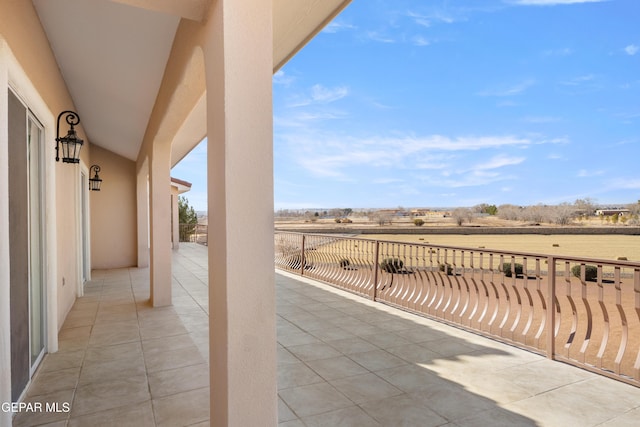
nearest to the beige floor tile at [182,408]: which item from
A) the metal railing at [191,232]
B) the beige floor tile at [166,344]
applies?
the beige floor tile at [166,344]

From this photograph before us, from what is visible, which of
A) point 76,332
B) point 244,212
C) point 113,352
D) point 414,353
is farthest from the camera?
point 76,332

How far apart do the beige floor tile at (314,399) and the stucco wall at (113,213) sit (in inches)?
290

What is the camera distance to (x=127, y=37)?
107 inches

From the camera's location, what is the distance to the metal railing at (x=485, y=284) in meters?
2.74

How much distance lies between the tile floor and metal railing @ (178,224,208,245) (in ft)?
38.4

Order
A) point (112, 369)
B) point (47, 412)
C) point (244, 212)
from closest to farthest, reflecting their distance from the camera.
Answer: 1. point (244, 212)
2. point (47, 412)
3. point (112, 369)

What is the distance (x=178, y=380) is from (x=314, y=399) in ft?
3.61

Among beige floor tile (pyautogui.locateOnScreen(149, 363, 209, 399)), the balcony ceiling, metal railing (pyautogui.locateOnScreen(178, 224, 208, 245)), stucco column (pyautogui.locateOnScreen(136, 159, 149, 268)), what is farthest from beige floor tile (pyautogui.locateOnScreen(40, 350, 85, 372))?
metal railing (pyautogui.locateOnScreen(178, 224, 208, 245))

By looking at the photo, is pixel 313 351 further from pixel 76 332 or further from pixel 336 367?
pixel 76 332

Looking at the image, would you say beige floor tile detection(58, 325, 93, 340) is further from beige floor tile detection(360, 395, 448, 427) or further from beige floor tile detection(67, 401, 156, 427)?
beige floor tile detection(360, 395, 448, 427)

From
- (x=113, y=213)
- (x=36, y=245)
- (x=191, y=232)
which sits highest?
(x=113, y=213)

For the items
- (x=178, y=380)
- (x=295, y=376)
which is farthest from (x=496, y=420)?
(x=178, y=380)

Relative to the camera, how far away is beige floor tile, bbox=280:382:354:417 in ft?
7.13

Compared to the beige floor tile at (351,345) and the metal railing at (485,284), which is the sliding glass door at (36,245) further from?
the metal railing at (485,284)
